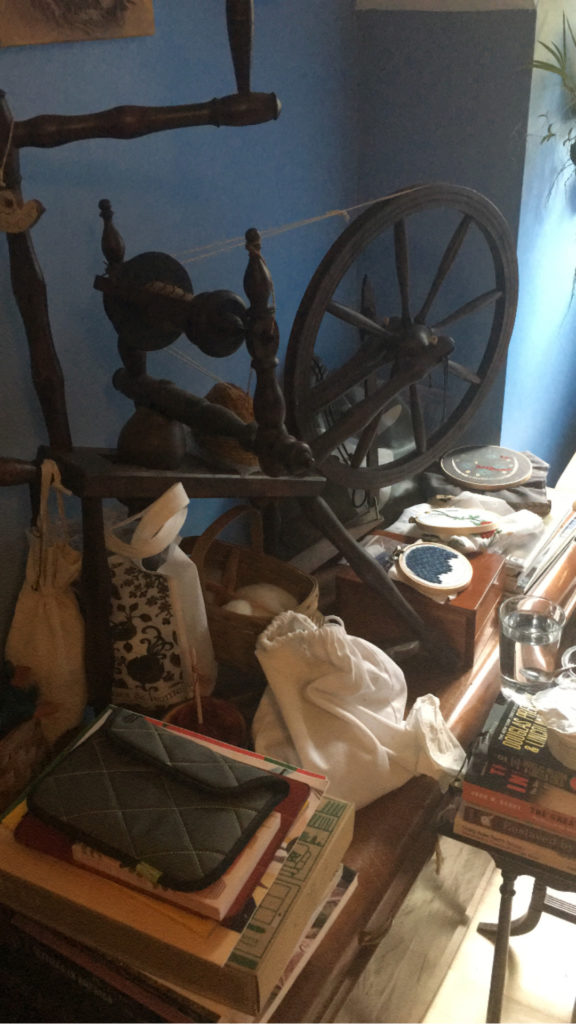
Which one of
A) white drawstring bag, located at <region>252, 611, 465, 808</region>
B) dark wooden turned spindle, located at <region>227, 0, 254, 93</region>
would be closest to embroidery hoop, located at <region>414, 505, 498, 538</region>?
white drawstring bag, located at <region>252, 611, 465, 808</region>

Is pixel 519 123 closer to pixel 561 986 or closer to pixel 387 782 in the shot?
pixel 387 782

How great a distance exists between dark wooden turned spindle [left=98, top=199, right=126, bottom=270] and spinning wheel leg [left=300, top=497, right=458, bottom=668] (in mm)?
433

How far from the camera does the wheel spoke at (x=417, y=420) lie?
146cm

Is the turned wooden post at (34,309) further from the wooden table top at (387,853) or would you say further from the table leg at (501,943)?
the table leg at (501,943)

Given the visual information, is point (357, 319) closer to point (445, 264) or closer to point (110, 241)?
point (445, 264)

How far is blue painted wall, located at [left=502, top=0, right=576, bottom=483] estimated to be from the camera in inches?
68.5

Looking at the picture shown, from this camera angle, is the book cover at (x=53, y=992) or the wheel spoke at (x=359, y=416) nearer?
the book cover at (x=53, y=992)

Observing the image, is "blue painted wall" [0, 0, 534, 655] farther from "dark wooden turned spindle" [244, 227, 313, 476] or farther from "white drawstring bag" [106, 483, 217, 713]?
"dark wooden turned spindle" [244, 227, 313, 476]

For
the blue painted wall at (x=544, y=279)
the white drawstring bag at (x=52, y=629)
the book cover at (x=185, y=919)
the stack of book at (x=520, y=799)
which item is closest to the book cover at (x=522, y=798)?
the stack of book at (x=520, y=799)

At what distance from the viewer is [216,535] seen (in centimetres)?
129

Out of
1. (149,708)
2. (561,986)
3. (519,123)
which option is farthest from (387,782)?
(519,123)

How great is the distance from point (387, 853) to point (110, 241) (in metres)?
0.91

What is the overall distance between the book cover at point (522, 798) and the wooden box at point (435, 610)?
0.36 meters

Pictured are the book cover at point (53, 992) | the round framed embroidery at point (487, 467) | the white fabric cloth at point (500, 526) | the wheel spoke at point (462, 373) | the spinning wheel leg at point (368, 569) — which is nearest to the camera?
the book cover at point (53, 992)
